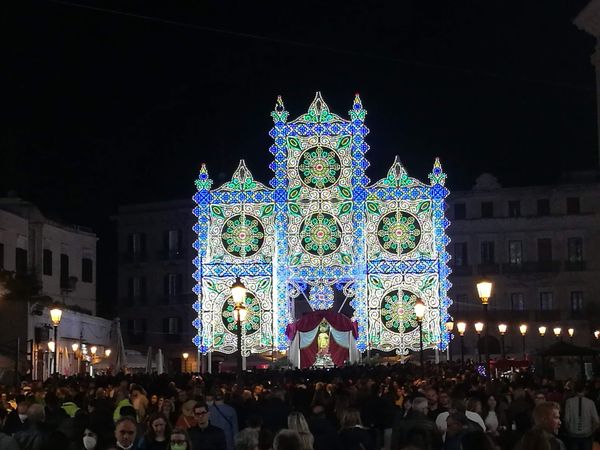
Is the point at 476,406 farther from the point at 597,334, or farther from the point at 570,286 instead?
the point at 570,286

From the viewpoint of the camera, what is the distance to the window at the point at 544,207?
233 feet

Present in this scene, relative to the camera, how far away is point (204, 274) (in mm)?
42812

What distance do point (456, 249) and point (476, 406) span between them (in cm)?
5793

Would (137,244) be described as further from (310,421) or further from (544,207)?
(310,421)

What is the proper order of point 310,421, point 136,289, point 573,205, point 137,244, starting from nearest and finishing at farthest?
1. point 310,421
2. point 573,205
3. point 136,289
4. point 137,244

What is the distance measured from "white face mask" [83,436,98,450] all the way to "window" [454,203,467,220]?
5982cm

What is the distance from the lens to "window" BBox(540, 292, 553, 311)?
71125 millimetres

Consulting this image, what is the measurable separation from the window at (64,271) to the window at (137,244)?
62.8 feet

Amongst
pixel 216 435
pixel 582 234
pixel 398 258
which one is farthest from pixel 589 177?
pixel 216 435

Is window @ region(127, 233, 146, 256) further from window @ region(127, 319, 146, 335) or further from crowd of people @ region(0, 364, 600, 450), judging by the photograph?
crowd of people @ region(0, 364, 600, 450)

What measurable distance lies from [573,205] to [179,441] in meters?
61.4

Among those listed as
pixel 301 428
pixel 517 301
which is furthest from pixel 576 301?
pixel 301 428

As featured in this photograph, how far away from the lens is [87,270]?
5978 centimetres

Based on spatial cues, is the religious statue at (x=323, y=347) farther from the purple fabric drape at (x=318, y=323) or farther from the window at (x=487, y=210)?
the window at (x=487, y=210)
